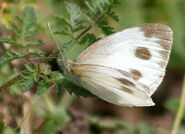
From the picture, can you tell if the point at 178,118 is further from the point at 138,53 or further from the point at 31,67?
the point at 31,67

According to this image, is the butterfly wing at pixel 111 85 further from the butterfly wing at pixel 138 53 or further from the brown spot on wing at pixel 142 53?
the brown spot on wing at pixel 142 53

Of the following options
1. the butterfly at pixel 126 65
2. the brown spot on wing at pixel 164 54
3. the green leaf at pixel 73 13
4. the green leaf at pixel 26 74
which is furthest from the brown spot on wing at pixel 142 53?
the green leaf at pixel 26 74

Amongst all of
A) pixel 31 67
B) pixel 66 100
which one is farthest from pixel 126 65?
pixel 66 100

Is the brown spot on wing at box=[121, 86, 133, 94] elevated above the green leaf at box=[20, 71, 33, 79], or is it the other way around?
the green leaf at box=[20, 71, 33, 79]

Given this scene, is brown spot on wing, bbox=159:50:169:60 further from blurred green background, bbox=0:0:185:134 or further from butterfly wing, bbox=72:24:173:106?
blurred green background, bbox=0:0:185:134

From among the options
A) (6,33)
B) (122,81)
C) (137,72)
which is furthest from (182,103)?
(6,33)

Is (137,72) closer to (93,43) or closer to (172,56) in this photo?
(93,43)

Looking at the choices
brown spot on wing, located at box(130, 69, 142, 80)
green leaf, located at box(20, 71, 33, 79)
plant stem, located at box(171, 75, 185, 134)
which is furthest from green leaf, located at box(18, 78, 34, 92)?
plant stem, located at box(171, 75, 185, 134)

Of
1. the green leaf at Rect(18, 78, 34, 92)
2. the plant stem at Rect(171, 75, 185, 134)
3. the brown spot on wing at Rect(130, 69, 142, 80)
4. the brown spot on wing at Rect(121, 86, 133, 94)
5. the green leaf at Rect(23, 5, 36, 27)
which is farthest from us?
the plant stem at Rect(171, 75, 185, 134)
